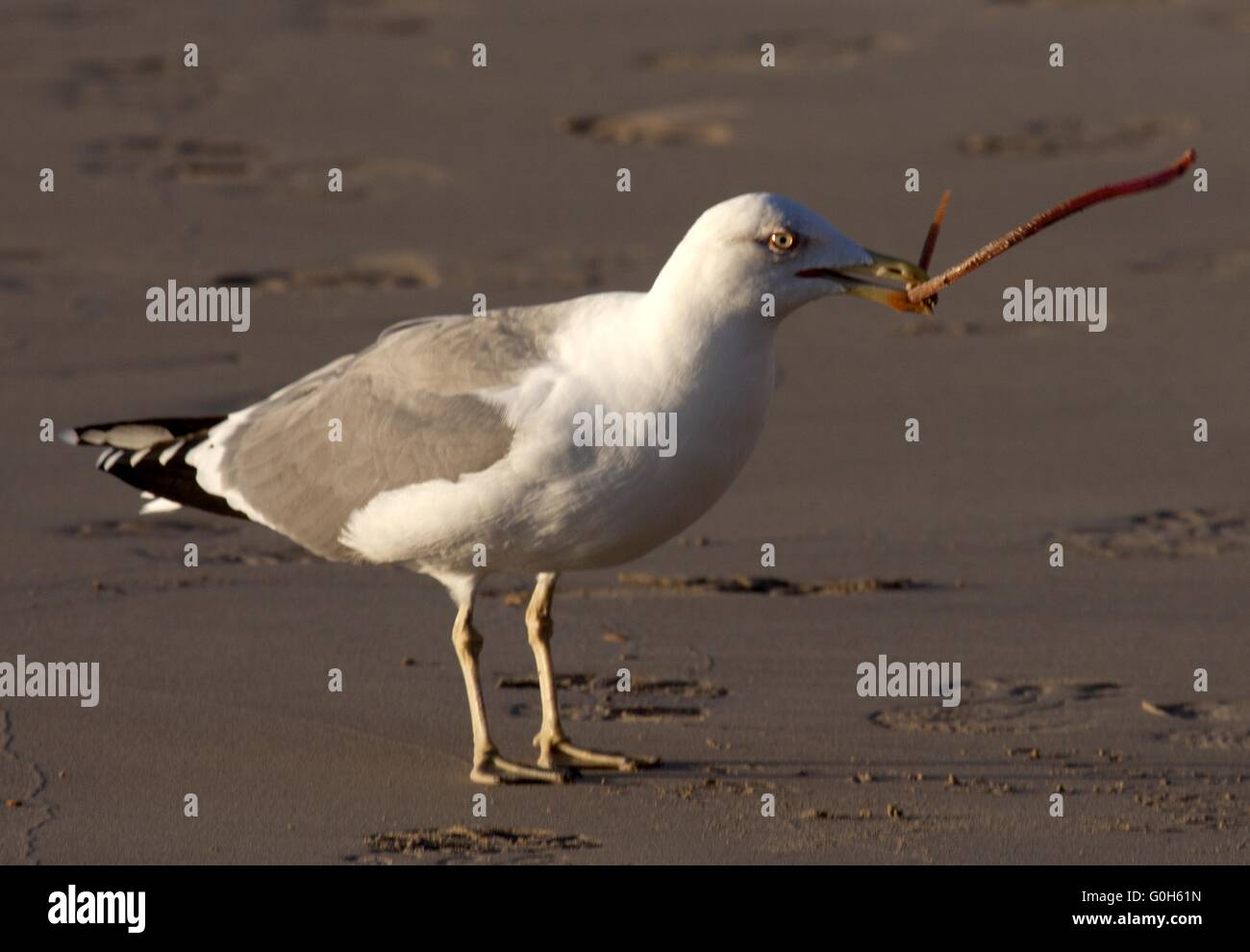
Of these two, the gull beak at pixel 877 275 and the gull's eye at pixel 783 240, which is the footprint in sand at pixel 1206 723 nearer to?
the gull beak at pixel 877 275

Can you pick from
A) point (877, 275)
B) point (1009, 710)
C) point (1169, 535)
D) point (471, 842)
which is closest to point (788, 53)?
point (1169, 535)

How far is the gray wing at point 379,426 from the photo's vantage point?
658cm

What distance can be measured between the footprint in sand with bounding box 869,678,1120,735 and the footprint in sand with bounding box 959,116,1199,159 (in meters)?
7.68

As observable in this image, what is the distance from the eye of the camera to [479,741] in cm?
669

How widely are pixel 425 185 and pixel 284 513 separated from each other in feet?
23.0

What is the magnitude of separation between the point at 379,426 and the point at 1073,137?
8884 millimetres

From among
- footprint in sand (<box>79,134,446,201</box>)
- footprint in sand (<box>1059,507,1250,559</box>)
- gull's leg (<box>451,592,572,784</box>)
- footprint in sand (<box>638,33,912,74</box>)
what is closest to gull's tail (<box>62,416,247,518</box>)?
gull's leg (<box>451,592,572,784</box>)

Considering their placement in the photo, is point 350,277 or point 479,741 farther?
point 350,277

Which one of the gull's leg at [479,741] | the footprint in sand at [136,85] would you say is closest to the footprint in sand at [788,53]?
the footprint in sand at [136,85]

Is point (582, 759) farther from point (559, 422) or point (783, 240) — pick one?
point (783, 240)

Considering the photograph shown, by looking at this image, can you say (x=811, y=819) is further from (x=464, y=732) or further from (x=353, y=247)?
(x=353, y=247)

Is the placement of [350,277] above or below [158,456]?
above

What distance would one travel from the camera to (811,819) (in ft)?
20.5

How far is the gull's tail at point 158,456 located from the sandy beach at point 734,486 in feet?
1.60
